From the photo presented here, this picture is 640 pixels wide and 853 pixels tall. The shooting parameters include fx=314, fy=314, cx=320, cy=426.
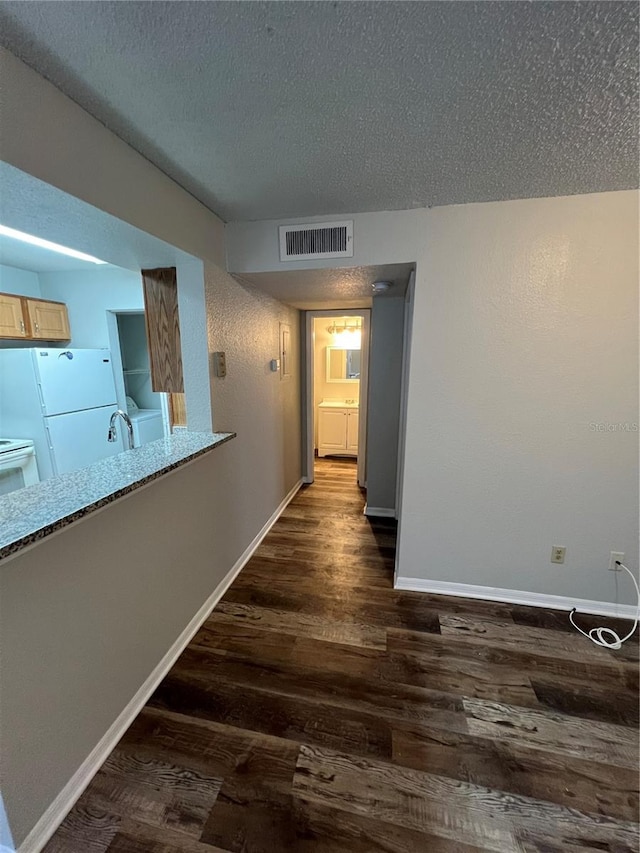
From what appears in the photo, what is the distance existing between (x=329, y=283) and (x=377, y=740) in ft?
8.42

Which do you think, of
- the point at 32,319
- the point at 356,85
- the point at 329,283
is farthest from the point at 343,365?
the point at 356,85

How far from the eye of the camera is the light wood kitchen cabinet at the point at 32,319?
2.71 meters

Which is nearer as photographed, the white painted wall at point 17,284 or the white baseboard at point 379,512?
the white painted wall at point 17,284

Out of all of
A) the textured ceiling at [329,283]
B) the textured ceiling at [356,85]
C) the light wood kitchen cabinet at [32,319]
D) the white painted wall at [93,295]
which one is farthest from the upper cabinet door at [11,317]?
the textured ceiling at [356,85]

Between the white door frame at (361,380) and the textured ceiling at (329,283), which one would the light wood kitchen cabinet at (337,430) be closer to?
the white door frame at (361,380)

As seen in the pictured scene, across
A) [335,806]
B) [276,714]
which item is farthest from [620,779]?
[276,714]

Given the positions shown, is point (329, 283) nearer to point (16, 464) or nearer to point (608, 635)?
point (608, 635)

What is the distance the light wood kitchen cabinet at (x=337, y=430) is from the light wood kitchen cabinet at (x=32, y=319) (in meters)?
3.25

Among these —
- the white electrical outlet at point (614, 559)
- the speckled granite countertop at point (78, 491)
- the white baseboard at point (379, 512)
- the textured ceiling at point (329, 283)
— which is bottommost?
the white baseboard at point (379, 512)

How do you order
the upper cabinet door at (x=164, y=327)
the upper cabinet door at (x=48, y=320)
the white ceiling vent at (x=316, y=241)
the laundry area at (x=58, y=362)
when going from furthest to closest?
the upper cabinet door at (x=48, y=320) → the laundry area at (x=58, y=362) → the upper cabinet door at (x=164, y=327) → the white ceiling vent at (x=316, y=241)

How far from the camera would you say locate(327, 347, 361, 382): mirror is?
16.7 feet

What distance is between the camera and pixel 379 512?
3305 millimetres

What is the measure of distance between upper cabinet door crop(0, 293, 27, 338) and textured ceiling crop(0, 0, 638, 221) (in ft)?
7.78

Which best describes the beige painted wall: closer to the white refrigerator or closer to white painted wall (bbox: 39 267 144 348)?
white painted wall (bbox: 39 267 144 348)
